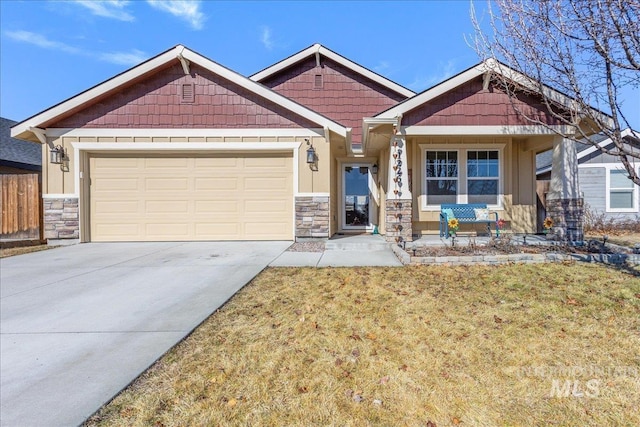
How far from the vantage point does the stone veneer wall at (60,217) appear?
8.08 metres

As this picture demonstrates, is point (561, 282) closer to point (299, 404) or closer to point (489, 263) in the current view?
point (489, 263)

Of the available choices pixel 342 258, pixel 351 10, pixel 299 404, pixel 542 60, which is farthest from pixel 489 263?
pixel 351 10

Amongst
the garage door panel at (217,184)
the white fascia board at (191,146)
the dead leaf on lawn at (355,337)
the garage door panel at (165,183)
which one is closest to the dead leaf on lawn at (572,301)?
the dead leaf on lawn at (355,337)

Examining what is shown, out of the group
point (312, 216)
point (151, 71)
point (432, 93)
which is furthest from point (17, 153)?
point (432, 93)

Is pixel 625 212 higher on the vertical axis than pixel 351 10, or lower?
lower

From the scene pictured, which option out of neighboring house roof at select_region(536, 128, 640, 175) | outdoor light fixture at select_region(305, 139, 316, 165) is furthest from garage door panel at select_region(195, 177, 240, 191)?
neighboring house roof at select_region(536, 128, 640, 175)

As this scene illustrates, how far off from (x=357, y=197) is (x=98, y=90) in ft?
25.9

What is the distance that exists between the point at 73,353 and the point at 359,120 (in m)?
10.5

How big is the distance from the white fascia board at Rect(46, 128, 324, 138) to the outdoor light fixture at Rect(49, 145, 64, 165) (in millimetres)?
404

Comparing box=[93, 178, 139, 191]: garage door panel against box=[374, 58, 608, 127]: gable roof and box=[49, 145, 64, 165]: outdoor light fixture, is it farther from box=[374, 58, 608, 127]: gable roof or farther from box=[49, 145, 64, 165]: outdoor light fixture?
box=[374, 58, 608, 127]: gable roof

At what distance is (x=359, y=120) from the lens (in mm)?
11328

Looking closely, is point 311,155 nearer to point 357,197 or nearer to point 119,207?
point 357,197

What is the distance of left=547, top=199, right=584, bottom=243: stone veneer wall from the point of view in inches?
281

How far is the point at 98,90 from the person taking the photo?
793 centimetres
